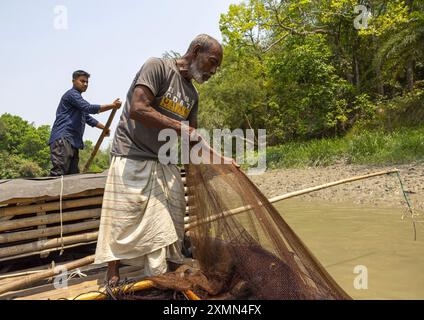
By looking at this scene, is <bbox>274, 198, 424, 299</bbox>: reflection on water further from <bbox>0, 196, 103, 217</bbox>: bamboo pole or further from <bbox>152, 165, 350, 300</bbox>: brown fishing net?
<bbox>0, 196, 103, 217</bbox>: bamboo pole

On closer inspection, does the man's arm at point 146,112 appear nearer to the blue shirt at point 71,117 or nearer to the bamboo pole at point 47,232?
the bamboo pole at point 47,232

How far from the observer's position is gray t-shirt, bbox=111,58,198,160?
245 centimetres

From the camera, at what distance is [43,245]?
294cm

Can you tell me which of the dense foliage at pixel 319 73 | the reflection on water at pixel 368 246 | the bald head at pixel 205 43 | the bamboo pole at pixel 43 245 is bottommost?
the reflection on water at pixel 368 246

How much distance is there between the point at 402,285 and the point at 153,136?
2.37 m

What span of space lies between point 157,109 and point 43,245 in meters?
1.50

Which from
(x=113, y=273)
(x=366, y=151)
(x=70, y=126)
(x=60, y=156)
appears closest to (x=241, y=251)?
(x=113, y=273)

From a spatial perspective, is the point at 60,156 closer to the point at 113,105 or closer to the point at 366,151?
the point at 113,105

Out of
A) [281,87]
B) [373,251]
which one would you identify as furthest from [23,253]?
[281,87]

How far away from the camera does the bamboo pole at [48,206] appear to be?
285 cm

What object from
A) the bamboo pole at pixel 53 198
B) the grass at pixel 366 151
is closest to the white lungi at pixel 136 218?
the bamboo pole at pixel 53 198

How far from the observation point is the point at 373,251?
406 centimetres

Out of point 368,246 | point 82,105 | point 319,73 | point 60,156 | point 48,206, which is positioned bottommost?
point 368,246

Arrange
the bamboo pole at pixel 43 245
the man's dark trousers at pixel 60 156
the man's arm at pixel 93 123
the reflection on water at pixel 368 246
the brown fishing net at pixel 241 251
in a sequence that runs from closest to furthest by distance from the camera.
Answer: the brown fishing net at pixel 241 251
the bamboo pole at pixel 43 245
the reflection on water at pixel 368 246
the man's dark trousers at pixel 60 156
the man's arm at pixel 93 123
